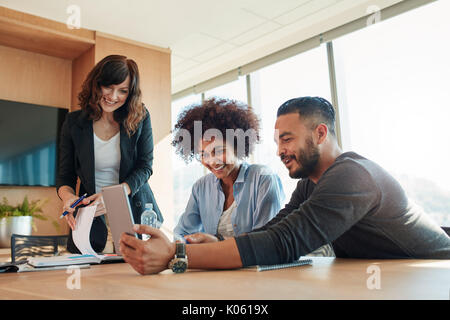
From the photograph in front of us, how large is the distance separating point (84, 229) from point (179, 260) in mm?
630

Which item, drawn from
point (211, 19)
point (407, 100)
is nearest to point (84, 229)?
point (211, 19)

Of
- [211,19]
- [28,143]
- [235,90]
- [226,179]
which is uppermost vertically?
[211,19]

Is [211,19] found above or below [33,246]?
above

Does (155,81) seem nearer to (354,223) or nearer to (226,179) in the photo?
(226,179)

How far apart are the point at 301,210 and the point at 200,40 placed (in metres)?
3.43

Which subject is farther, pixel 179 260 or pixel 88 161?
pixel 88 161

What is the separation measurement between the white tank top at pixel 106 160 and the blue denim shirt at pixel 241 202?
392 millimetres

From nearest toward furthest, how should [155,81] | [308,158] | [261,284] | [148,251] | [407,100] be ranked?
1. [261,284]
2. [148,251]
3. [308,158]
4. [407,100]
5. [155,81]

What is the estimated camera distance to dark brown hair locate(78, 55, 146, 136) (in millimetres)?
1696

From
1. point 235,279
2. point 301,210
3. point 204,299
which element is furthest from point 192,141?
point 204,299

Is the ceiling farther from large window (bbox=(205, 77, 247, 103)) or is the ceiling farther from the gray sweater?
the gray sweater

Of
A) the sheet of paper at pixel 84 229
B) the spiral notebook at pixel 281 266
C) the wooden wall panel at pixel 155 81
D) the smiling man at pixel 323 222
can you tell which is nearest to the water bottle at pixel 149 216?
the sheet of paper at pixel 84 229

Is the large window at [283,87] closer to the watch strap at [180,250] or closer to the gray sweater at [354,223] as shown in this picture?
the gray sweater at [354,223]

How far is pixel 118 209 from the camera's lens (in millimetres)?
1227
